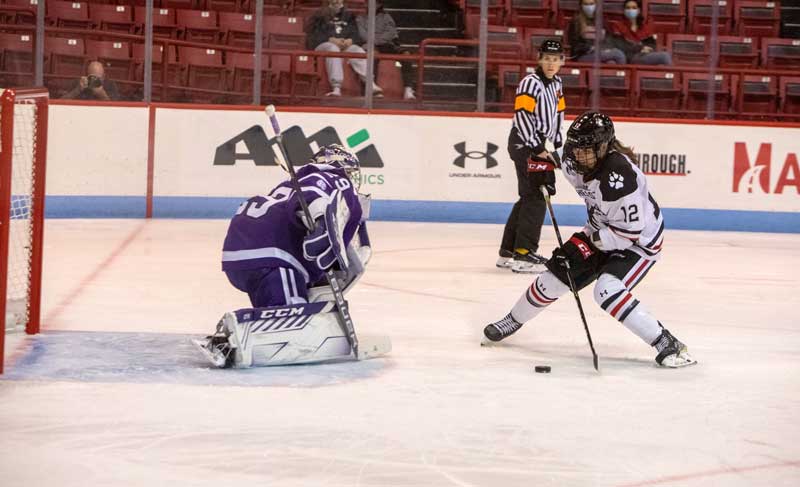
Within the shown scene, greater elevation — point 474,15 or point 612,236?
point 474,15

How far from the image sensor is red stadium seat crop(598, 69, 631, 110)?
33.0ft

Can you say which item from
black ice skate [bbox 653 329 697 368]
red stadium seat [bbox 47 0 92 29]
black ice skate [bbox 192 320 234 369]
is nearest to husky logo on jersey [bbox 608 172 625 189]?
black ice skate [bbox 653 329 697 368]

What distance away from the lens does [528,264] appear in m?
7.27

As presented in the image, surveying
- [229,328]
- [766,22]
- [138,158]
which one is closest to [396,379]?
[229,328]

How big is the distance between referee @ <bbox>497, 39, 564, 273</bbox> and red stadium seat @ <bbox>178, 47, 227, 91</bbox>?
121 inches

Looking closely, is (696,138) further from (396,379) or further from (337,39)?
(396,379)

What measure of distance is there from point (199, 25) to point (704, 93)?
3.99 m

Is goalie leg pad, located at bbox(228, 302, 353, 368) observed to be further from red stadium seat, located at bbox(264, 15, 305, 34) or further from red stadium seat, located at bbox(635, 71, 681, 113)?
red stadium seat, located at bbox(635, 71, 681, 113)

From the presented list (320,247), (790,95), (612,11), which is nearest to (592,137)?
(320,247)

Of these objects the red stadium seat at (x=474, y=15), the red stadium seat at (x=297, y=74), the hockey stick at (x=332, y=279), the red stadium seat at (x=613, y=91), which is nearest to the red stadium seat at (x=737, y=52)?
the red stadium seat at (x=613, y=91)

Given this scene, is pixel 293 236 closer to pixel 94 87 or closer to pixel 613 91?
pixel 94 87

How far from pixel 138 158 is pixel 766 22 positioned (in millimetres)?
5177

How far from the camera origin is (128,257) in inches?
289

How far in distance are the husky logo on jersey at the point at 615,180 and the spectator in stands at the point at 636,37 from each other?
5752 millimetres
